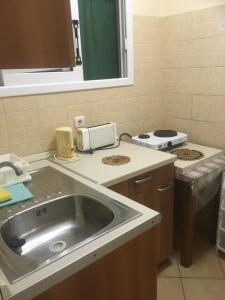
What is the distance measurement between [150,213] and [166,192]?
0.72 meters

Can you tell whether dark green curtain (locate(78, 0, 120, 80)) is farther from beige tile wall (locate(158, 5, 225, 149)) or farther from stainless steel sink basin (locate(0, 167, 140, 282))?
stainless steel sink basin (locate(0, 167, 140, 282))

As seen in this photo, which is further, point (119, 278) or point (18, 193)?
point (18, 193)

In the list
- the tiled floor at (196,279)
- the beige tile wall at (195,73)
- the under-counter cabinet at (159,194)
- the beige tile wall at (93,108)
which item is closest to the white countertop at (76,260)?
the under-counter cabinet at (159,194)

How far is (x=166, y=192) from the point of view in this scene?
5.55 ft

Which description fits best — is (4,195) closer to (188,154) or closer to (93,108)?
(93,108)

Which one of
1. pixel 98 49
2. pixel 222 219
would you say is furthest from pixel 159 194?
pixel 98 49

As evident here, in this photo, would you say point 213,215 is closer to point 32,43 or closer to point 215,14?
point 215,14

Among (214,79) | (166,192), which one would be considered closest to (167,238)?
(166,192)

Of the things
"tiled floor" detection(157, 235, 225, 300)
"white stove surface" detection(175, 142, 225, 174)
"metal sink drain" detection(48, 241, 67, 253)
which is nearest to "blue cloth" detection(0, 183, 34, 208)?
"metal sink drain" detection(48, 241, 67, 253)

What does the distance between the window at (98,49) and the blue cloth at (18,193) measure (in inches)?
27.3

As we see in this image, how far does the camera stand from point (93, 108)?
1.92 m

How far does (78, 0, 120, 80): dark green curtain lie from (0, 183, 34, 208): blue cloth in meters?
1.06

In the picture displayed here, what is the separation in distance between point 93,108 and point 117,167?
1.99ft

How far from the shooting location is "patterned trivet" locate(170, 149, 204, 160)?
6.05 feet
